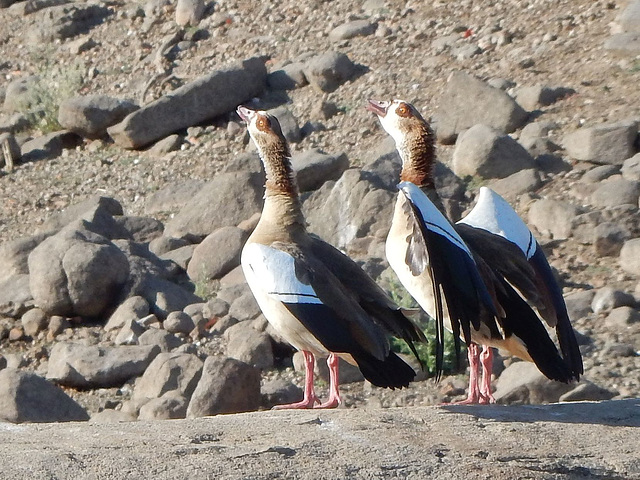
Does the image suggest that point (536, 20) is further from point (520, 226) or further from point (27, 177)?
point (520, 226)

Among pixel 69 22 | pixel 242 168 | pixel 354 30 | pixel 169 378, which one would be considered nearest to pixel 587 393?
pixel 169 378

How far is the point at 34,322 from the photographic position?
11219 millimetres

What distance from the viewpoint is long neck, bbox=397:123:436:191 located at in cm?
712

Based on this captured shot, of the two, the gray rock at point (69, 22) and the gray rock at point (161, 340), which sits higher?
the gray rock at point (69, 22)

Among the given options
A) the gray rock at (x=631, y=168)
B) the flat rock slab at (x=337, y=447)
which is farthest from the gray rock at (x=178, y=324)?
the flat rock slab at (x=337, y=447)

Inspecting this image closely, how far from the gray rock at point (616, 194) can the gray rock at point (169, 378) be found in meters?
4.32

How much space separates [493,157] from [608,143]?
113 centimetres

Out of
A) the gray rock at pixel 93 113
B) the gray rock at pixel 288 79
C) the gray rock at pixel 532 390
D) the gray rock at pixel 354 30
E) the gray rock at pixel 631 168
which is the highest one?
the gray rock at pixel 354 30

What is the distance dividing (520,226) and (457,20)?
9974 mm

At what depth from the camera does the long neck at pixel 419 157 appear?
7.12 meters

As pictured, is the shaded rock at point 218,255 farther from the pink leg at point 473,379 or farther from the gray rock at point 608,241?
the pink leg at point 473,379

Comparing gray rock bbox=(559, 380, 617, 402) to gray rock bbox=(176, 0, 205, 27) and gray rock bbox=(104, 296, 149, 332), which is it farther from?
gray rock bbox=(176, 0, 205, 27)

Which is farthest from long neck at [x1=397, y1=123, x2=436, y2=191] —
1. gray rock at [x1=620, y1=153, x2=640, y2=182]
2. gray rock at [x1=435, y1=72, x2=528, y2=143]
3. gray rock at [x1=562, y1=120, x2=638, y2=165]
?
gray rock at [x1=435, y1=72, x2=528, y2=143]

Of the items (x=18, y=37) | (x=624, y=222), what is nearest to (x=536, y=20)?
(x=624, y=222)
